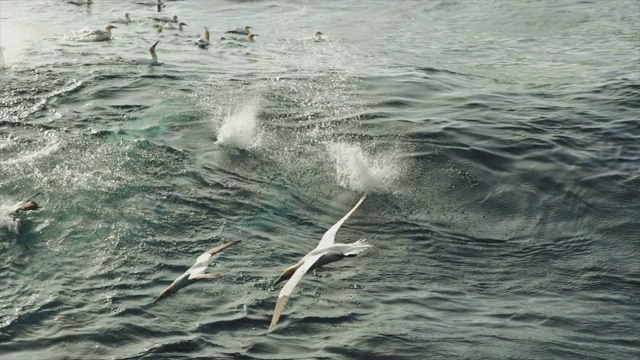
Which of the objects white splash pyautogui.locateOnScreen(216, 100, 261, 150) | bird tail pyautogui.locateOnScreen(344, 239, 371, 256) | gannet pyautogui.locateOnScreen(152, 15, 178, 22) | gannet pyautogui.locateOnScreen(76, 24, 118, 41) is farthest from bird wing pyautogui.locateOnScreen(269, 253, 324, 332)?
gannet pyautogui.locateOnScreen(152, 15, 178, 22)

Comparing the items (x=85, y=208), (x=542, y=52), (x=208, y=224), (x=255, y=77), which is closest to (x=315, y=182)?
(x=208, y=224)

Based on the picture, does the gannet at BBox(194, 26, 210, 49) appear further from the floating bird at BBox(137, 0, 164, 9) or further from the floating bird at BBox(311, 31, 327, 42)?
the floating bird at BBox(137, 0, 164, 9)

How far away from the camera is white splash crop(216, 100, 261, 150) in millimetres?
15805

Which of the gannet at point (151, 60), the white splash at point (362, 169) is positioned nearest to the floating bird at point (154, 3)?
the gannet at point (151, 60)

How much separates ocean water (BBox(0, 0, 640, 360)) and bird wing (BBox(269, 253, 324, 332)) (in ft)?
1.95

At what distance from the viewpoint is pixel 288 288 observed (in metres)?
9.42

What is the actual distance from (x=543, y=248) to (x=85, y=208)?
6379mm

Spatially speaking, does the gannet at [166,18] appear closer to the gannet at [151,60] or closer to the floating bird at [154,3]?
the floating bird at [154,3]

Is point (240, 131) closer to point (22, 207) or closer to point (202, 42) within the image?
point (22, 207)

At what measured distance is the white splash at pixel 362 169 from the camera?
14.2 meters

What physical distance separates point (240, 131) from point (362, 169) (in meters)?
2.73

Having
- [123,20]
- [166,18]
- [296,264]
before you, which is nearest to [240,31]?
[166,18]

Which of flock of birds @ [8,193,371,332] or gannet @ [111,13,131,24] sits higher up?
gannet @ [111,13,131,24]

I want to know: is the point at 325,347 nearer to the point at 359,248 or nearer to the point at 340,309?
the point at 340,309
